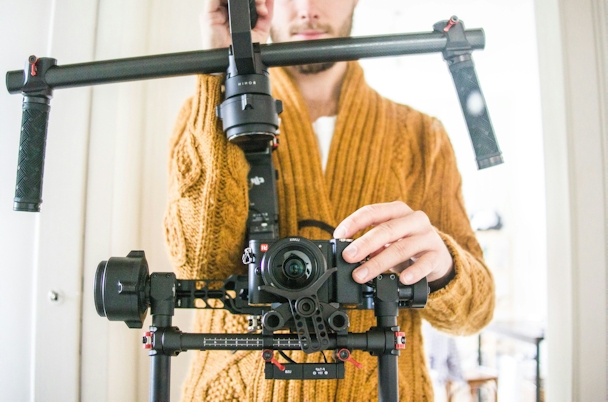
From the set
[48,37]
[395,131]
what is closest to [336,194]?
[395,131]

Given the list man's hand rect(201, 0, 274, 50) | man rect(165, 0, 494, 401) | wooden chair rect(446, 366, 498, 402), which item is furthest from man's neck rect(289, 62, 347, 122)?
wooden chair rect(446, 366, 498, 402)

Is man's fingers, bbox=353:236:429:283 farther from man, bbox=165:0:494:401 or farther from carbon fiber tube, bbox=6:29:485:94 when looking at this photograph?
carbon fiber tube, bbox=6:29:485:94

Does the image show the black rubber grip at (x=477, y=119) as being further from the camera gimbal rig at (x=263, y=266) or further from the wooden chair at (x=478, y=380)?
the wooden chair at (x=478, y=380)

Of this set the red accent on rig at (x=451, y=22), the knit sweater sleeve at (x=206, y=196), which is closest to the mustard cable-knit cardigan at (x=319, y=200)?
the knit sweater sleeve at (x=206, y=196)

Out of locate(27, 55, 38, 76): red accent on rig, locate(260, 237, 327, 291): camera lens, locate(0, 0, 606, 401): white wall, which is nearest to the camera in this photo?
locate(260, 237, 327, 291): camera lens

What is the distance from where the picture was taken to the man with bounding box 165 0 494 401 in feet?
2.01

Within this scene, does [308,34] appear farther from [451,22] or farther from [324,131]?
[451,22]

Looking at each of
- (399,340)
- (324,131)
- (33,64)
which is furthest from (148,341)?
(324,131)

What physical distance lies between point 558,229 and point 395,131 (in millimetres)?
390

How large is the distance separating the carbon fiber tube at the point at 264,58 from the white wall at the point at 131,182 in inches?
11.2

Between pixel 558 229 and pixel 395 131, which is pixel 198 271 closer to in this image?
pixel 395 131

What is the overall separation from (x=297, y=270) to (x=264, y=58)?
286 millimetres

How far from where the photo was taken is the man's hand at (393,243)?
0.49 meters

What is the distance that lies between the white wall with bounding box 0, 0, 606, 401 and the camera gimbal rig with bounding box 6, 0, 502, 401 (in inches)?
11.0
